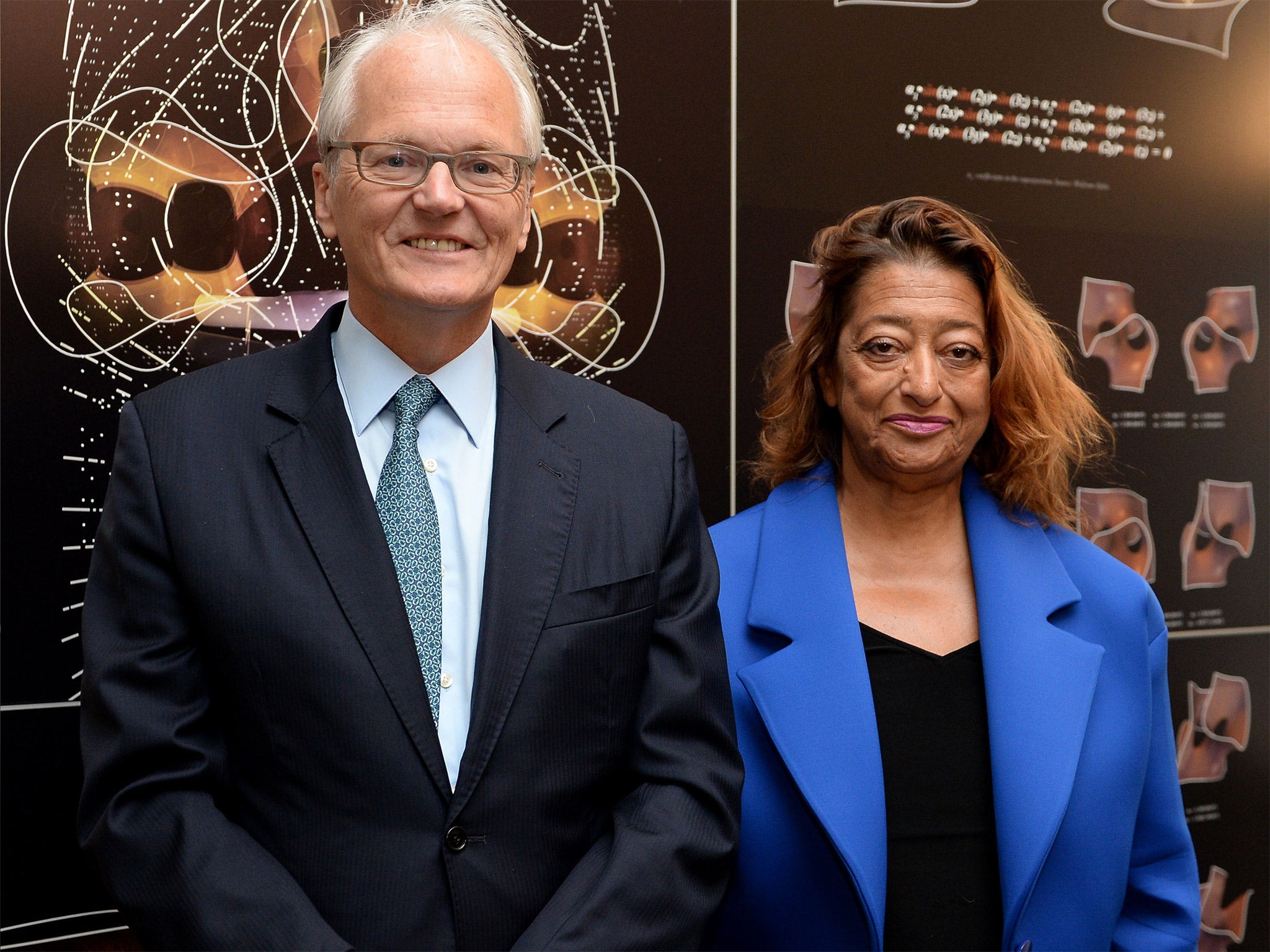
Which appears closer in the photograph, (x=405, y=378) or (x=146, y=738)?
(x=146, y=738)

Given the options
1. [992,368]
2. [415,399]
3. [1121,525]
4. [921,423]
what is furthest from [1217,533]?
[415,399]

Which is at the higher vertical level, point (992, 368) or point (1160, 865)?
point (992, 368)

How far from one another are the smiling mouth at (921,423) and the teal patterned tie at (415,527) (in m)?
0.80

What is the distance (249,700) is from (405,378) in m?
0.48

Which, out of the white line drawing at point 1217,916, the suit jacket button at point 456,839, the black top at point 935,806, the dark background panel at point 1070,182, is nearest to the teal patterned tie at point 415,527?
the suit jacket button at point 456,839

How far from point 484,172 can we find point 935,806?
120 centimetres

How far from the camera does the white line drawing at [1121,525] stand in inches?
119

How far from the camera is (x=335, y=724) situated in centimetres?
145

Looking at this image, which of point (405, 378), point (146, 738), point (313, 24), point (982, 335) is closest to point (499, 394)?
point (405, 378)

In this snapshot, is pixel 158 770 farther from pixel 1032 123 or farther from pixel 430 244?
pixel 1032 123

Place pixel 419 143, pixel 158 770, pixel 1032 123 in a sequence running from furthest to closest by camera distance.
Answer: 1. pixel 1032 123
2. pixel 419 143
3. pixel 158 770

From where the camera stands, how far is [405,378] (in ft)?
5.28

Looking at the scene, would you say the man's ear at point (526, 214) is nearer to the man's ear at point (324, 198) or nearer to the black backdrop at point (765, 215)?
the man's ear at point (324, 198)

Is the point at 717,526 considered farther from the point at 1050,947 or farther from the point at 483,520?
the point at 1050,947
